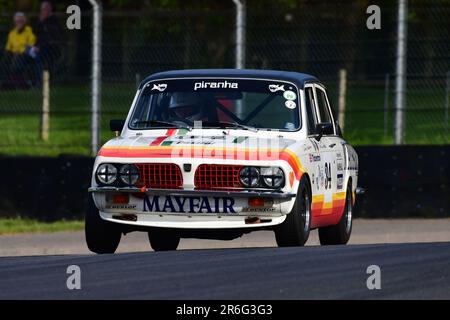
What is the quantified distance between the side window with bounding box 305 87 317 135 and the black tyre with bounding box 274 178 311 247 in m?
1.01

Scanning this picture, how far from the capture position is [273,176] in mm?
12492

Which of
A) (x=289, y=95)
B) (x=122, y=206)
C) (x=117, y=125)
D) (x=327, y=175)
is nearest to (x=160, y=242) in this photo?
(x=117, y=125)

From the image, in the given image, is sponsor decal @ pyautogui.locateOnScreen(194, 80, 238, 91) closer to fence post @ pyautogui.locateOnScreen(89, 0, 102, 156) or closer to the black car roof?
the black car roof

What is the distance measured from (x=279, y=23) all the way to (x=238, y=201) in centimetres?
1307

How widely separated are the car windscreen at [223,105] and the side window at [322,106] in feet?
2.70

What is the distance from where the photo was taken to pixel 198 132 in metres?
13.3

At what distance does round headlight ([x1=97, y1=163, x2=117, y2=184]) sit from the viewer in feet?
42.0

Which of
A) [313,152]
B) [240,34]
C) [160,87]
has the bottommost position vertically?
[313,152]

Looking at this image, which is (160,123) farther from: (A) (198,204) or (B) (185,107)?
(A) (198,204)

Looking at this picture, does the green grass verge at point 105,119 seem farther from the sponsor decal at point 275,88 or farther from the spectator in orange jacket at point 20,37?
the sponsor decal at point 275,88

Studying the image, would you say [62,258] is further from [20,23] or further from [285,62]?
[20,23]

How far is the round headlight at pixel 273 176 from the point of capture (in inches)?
491

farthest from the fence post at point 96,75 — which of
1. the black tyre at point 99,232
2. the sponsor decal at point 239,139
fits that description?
the sponsor decal at point 239,139

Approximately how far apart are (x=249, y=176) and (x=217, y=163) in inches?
11.8
